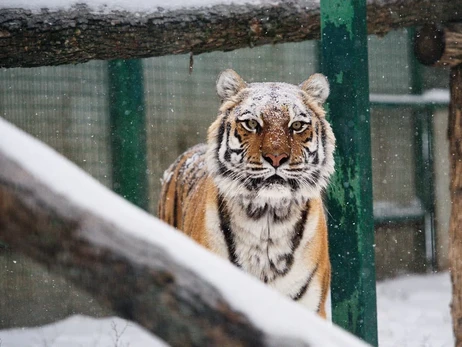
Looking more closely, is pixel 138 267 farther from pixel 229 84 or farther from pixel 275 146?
pixel 229 84

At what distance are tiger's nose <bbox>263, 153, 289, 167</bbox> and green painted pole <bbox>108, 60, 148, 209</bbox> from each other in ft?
5.30

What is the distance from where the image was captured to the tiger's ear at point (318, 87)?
10.1 ft

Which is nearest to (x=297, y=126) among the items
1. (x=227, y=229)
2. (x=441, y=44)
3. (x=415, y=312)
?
(x=227, y=229)

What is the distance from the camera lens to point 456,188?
3.90m

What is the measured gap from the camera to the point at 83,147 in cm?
486

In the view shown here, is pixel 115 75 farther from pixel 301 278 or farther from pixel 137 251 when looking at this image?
pixel 137 251

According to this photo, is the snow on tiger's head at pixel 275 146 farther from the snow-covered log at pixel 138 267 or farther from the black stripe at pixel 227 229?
the snow-covered log at pixel 138 267

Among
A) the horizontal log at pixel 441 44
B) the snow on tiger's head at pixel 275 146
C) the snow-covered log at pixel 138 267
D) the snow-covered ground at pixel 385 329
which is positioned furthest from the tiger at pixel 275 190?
the snow-covered log at pixel 138 267

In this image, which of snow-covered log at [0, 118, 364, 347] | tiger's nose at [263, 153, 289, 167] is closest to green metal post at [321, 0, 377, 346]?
tiger's nose at [263, 153, 289, 167]

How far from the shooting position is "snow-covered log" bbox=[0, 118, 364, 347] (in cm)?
116

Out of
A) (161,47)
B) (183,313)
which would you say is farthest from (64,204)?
(161,47)

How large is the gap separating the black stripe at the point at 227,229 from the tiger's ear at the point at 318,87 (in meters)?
0.57

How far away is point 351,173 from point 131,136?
1.81 m

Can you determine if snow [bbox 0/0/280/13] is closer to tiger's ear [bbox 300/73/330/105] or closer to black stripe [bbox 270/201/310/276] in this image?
tiger's ear [bbox 300/73/330/105]
